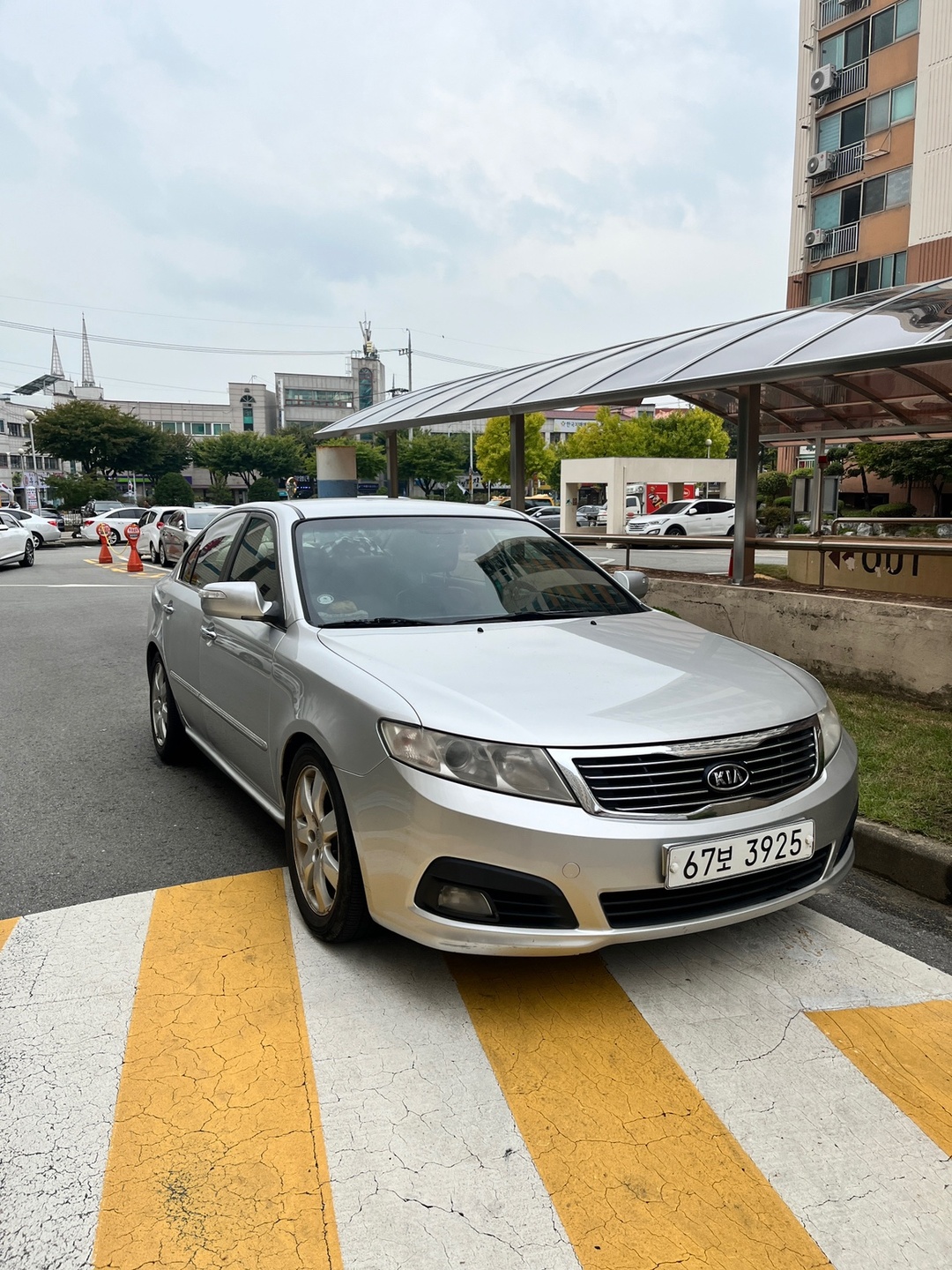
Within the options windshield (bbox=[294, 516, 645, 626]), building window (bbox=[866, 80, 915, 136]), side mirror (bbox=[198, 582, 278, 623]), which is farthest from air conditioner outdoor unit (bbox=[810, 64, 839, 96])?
side mirror (bbox=[198, 582, 278, 623])

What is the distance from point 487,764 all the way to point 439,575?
149cm

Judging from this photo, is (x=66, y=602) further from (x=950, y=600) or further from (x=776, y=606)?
(x=950, y=600)

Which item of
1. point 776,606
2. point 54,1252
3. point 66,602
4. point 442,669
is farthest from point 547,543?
point 66,602

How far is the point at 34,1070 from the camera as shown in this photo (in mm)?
2629

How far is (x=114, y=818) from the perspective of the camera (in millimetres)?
4711

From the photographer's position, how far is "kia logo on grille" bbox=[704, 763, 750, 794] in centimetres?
281

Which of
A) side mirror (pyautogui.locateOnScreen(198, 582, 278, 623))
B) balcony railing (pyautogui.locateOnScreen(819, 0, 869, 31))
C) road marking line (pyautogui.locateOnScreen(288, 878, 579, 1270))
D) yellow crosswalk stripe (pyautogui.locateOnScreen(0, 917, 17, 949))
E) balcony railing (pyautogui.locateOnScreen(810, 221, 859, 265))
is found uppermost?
balcony railing (pyautogui.locateOnScreen(819, 0, 869, 31))

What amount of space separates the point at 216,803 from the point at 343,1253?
312 centimetres

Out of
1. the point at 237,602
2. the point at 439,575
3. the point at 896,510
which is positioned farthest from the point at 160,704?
the point at 896,510

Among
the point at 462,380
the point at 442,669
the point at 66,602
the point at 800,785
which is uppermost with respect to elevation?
the point at 462,380

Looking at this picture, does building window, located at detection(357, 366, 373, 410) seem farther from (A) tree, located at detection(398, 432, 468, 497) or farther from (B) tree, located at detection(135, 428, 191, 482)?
(B) tree, located at detection(135, 428, 191, 482)

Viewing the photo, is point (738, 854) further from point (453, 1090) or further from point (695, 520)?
point (695, 520)

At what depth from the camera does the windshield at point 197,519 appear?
21.5 m

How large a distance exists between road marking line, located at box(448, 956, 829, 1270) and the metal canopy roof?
20.2 ft
